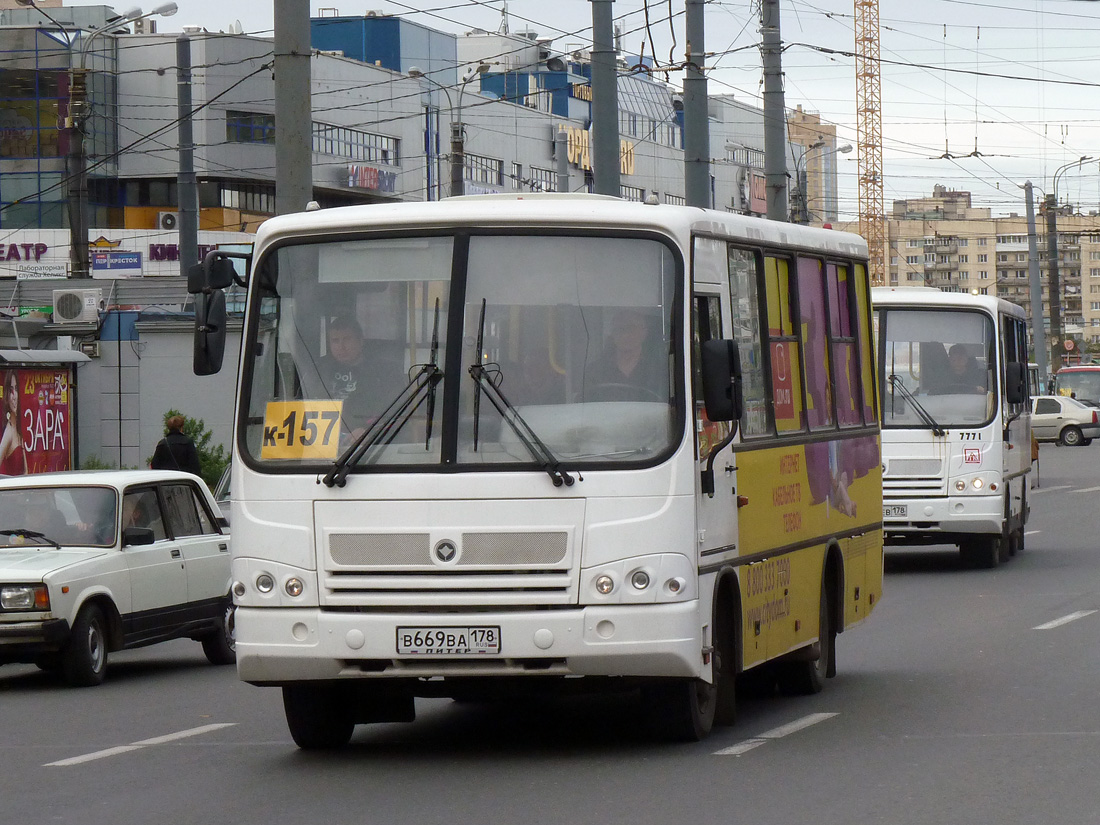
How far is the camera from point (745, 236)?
9.99m

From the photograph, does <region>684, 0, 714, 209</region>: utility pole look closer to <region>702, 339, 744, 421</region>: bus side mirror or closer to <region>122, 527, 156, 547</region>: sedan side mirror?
<region>122, 527, 156, 547</region>: sedan side mirror

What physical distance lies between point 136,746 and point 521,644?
2628mm

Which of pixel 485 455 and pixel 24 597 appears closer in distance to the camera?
pixel 485 455

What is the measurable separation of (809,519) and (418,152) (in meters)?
72.6

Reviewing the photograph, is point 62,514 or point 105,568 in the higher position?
point 62,514

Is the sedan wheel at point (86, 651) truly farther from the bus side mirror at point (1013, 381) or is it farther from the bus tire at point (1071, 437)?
the bus tire at point (1071, 437)

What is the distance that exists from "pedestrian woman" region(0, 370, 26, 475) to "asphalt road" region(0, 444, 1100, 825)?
47.1 feet

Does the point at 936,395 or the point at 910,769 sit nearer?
the point at 910,769

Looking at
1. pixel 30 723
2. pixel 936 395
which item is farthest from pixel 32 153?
pixel 30 723

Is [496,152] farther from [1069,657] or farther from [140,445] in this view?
[1069,657]

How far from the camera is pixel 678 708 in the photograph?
9055mm

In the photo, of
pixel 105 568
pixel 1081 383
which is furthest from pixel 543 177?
pixel 105 568

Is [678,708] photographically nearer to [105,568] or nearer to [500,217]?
[500,217]

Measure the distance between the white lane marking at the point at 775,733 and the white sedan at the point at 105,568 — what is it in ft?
16.8
